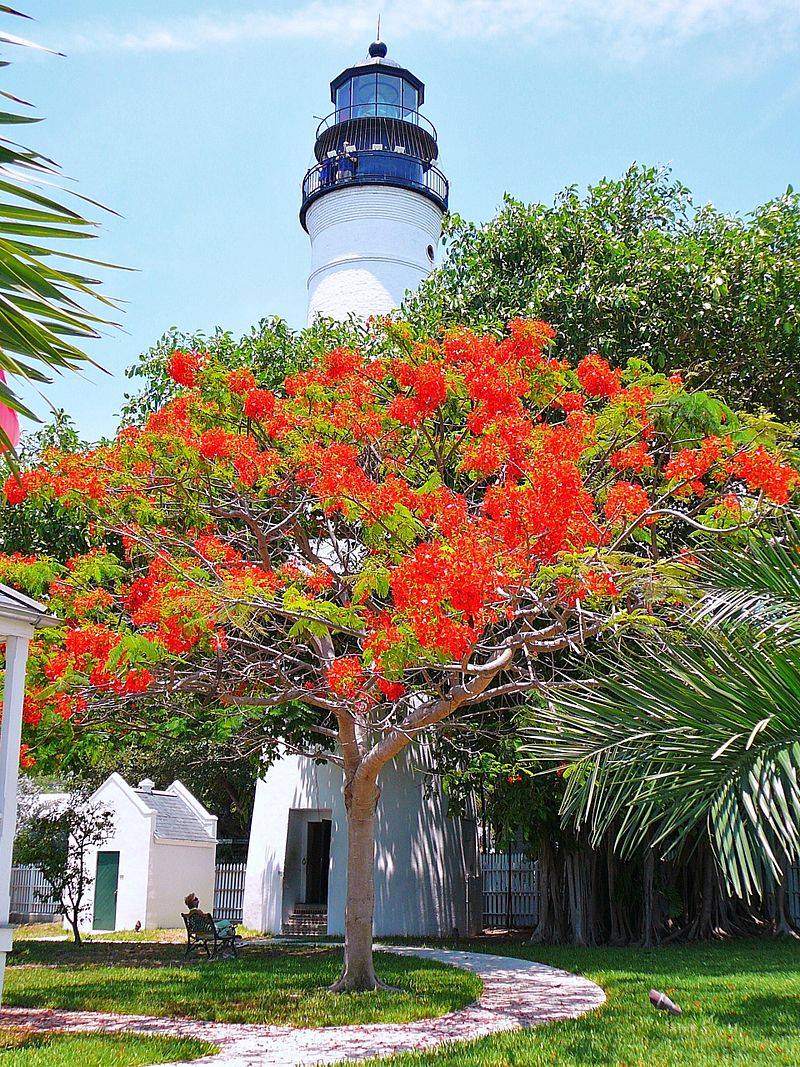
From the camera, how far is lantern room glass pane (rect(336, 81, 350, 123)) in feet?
80.9

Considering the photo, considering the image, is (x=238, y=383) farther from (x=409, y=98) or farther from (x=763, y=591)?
(x=409, y=98)

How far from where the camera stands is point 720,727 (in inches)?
178

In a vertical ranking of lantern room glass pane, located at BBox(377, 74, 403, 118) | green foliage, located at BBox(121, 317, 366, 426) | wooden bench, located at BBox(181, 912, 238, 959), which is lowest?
wooden bench, located at BBox(181, 912, 238, 959)

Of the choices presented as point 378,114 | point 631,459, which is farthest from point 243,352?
point 378,114

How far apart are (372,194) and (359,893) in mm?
16687

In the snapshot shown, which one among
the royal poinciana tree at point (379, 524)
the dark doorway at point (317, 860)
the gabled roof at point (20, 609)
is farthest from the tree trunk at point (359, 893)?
the dark doorway at point (317, 860)

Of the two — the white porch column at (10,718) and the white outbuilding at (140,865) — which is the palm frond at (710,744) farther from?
the white outbuilding at (140,865)

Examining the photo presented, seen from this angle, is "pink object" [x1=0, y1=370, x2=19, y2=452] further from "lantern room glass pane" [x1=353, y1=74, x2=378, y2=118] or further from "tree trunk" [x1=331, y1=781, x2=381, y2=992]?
"lantern room glass pane" [x1=353, y1=74, x2=378, y2=118]

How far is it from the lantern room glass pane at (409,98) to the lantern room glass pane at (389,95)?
4.6 inches

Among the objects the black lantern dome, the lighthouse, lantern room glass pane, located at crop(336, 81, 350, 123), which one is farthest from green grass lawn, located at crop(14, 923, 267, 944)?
lantern room glass pane, located at crop(336, 81, 350, 123)

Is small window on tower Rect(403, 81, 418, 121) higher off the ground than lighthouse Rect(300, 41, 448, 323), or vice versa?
small window on tower Rect(403, 81, 418, 121)

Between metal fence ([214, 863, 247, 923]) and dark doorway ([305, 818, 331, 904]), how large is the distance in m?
1.48

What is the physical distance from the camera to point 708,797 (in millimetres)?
4422

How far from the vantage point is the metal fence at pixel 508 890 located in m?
21.4
